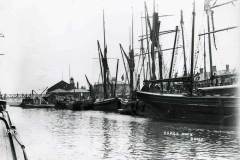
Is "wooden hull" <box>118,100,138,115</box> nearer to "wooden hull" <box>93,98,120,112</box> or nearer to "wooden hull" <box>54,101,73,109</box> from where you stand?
"wooden hull" <box>93,98,120,112</box>

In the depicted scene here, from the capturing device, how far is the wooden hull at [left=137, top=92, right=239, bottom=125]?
34.2m

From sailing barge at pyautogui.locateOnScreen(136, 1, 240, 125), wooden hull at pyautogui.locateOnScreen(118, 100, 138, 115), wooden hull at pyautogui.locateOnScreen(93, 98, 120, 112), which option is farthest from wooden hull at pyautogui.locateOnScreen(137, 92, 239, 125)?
wooden hull at pyautogui.locateOnScreen(93, 98, 120, 112)

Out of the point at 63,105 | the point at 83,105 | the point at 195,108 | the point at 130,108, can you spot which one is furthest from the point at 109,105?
the point at 195,108

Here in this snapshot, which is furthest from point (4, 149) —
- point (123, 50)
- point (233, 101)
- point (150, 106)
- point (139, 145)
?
point (123, 50)

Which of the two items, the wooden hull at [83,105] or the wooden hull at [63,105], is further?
the wooden hull at [63,105]

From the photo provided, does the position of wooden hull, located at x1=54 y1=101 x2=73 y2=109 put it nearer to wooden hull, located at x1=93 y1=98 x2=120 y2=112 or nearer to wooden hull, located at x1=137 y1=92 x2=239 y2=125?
wooden hull, located at x1=93 y1=98 x2=120 y2=112

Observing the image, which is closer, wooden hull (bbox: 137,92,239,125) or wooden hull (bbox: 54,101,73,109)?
wooden hull (bbox: 137,92,239,125)

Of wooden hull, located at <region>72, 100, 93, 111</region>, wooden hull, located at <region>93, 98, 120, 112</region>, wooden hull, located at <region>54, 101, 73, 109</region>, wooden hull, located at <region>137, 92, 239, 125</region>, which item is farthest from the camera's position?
wooden hull, located at <region>54, 101, 73, 109</region>

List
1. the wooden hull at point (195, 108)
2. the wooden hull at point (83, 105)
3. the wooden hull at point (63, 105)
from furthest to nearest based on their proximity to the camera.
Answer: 1. the wooden hull at point (63, 105)
2. the wooden hull at point (83, 105)
3. the wooden hull at point (195, 108)

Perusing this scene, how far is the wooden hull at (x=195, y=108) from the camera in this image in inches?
1347

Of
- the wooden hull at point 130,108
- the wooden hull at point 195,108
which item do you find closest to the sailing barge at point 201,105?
the wooden hull at point 195,108

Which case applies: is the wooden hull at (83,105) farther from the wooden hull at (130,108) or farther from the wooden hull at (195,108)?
the wooden hull at (195,108)

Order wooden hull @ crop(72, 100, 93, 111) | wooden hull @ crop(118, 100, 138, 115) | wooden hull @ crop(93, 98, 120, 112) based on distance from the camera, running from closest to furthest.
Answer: wooden hull @ crop(118, 100, 138, 115) → wooden hull @ crop(93, 98, 120, 112) → wooden hull @ crop(72, 100, 93, 111)

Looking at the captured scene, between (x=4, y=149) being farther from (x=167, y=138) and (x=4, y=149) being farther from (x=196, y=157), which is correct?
(x=167, y=138)
